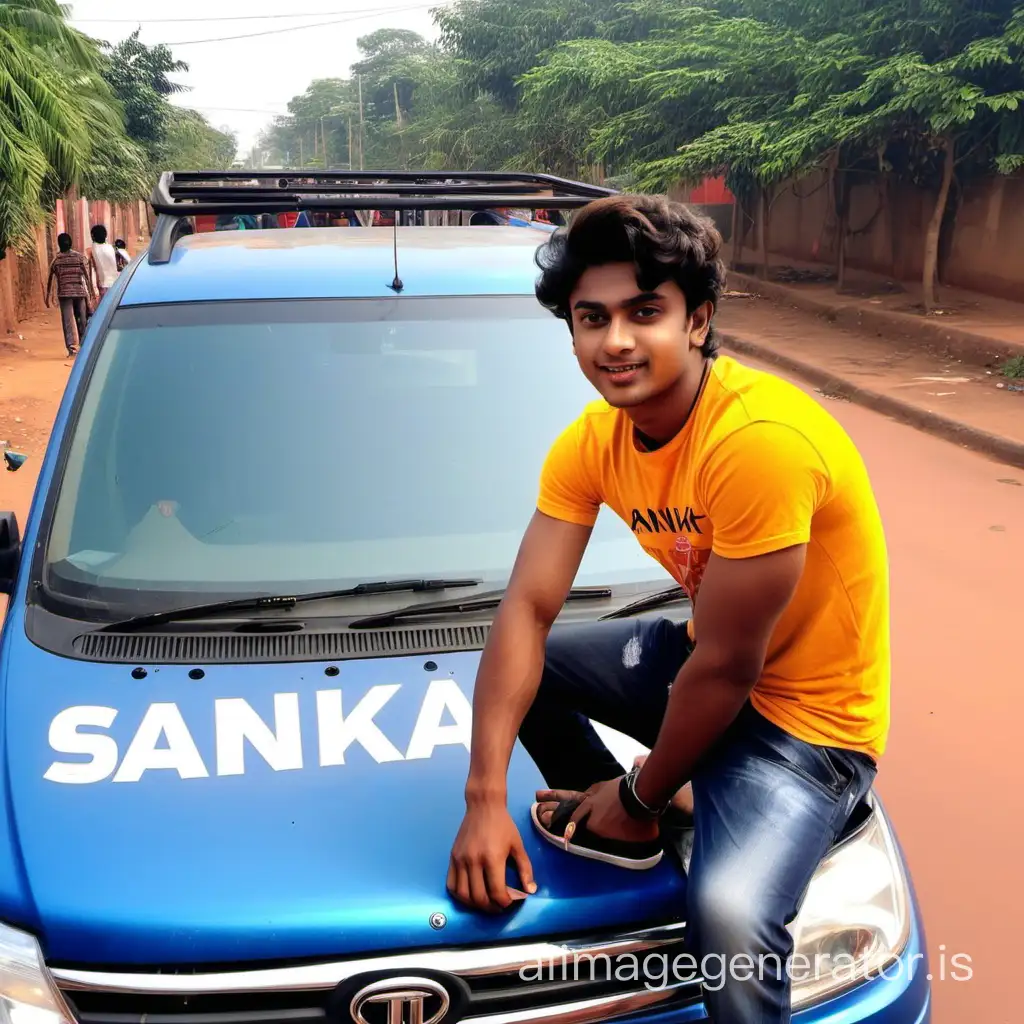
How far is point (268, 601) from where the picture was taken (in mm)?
2227

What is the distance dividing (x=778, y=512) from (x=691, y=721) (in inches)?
13.5

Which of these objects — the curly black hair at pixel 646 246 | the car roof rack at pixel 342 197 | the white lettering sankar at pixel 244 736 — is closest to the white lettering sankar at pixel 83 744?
the white lettering sankar at pixel 244 736

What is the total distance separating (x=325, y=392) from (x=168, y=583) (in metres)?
0.61

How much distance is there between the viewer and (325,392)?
2.63 m

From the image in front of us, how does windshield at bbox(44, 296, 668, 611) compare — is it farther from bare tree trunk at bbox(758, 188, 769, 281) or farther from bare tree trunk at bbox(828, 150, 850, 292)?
bare tree trunk at bbox(758, 188, 769, 281)

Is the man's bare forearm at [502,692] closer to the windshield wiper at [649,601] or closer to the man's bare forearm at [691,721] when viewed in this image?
the man's bare forearm at [691,721]

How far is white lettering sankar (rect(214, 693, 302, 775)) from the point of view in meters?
1.86

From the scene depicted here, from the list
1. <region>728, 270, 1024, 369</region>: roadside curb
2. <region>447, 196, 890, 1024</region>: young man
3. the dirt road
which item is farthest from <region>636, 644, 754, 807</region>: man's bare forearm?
<region>728, 270, 1024, 369</region>: roadside curb

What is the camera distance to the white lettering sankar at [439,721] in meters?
1.93

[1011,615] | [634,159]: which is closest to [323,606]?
[1011,615]

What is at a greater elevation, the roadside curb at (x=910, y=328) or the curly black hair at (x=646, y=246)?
the curly black hair at (x=646, y=246)

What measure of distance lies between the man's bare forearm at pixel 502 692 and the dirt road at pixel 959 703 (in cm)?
151

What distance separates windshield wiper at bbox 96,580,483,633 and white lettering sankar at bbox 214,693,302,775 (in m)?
0.25

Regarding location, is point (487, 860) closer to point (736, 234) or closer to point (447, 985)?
point (447, 985)
